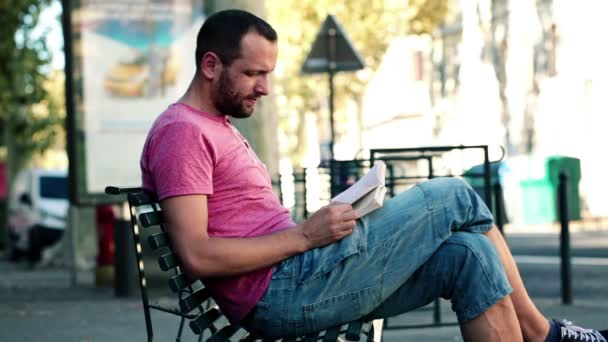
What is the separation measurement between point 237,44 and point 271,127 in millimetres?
8875

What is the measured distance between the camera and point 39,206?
24453mm

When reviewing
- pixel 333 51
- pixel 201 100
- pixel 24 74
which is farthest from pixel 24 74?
pixel 201 100

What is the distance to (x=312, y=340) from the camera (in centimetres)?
449

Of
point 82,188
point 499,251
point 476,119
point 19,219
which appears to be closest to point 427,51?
point 476,119

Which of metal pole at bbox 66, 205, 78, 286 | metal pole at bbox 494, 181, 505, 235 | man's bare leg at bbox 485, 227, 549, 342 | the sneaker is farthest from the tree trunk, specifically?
man's bare leg at bbox 485, 227, 549, 342

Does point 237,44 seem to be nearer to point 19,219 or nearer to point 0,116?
point 19,219

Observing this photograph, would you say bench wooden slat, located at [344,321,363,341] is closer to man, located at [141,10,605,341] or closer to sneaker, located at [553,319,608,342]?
man, located at [141,10,605,341]

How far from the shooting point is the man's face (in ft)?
15.0

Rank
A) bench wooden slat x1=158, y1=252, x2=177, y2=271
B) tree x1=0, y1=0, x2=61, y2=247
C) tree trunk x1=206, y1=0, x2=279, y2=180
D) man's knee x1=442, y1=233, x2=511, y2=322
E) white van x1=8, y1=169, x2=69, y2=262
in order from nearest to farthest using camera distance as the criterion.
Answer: man's knee x1=442, y1=233, x2=511, y2=322 → bench wooden slat x1=158, y1=252, x2=177, y2=271 → tree trunk x1=206, y1=0, x2=279, y2=180 → white van x1=8, y1=169, x2=69, y2=262 → tree x1=0, y1=0, x2=61, y2=247

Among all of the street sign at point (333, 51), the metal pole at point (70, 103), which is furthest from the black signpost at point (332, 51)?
the metal pole at point (70, 103)

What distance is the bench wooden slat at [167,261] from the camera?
4.61m

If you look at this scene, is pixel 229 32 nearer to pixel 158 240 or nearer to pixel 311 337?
pixel 158 240

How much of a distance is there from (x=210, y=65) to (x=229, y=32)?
13cm

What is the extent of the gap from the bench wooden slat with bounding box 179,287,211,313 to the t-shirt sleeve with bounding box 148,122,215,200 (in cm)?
39
